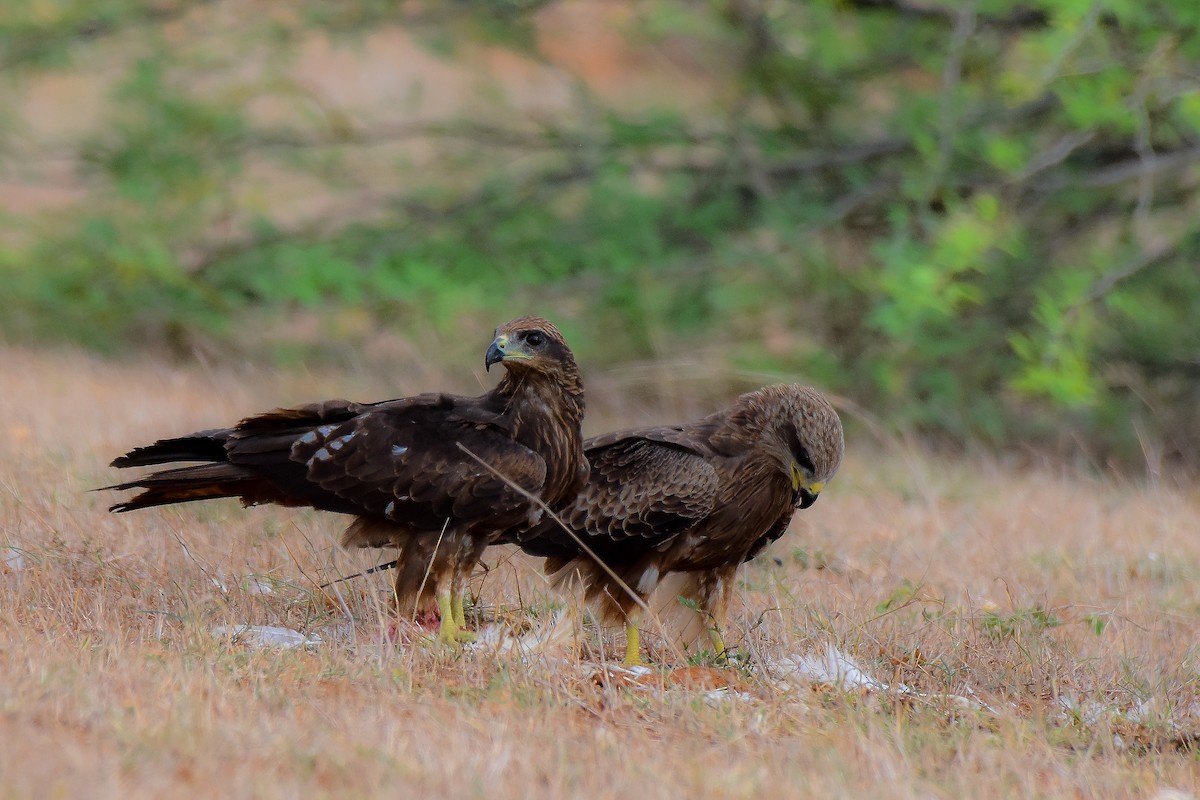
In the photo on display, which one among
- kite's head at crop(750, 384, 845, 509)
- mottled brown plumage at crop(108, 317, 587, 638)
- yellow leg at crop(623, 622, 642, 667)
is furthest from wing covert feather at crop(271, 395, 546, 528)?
kite's head at crop(750, 384, 845, 509)

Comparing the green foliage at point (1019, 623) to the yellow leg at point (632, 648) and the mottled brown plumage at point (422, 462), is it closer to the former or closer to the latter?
the yellow leg at point (632, 648)

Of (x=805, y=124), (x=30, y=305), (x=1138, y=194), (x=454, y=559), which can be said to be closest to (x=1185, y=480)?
(x=1138, y=194)

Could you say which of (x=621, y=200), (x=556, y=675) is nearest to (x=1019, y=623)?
(x=556, y=675)

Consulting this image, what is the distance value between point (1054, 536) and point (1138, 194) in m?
4.20

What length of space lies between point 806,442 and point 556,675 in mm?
1363

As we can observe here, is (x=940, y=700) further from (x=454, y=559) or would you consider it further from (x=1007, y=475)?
(x=1007, y=475)

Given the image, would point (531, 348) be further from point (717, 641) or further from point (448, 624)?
point (717, 641)

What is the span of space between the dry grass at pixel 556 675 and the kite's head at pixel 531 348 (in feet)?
2.93

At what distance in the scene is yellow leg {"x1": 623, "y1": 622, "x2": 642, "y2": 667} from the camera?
16.0 ft

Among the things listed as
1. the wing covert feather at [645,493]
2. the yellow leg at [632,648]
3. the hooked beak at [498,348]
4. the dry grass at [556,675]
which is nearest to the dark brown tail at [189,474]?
the dry grass at [556,675]

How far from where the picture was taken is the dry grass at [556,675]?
347 centimetres

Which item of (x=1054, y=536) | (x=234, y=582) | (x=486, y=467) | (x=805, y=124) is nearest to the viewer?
(x=486, y=467)

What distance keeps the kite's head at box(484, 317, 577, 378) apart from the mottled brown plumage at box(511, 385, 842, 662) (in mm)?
467

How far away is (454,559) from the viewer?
4.86m
